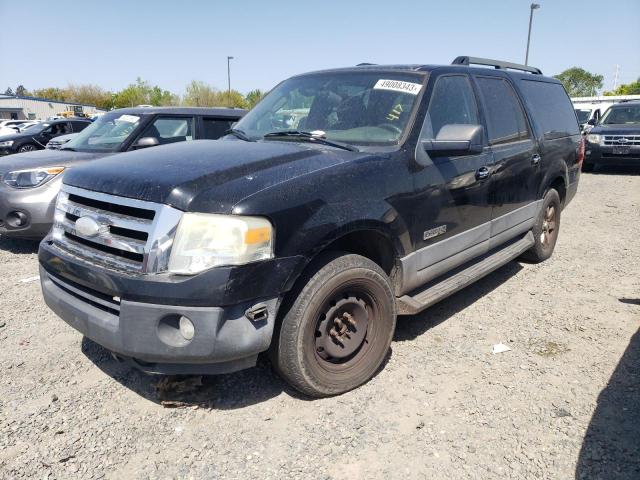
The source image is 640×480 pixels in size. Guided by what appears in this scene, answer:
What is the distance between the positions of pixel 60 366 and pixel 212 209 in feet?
6.07

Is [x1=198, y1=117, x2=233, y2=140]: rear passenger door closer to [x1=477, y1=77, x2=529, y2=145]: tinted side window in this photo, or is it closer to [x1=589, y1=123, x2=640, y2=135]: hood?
[x1=477, y1=77, x2=529, y2=145]: tinted side window

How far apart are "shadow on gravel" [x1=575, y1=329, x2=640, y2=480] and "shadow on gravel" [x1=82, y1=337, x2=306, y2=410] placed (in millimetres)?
1569

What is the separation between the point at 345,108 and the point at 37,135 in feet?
50.6

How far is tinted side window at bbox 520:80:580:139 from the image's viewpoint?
494cm

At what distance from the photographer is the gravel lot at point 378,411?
238 centimetres

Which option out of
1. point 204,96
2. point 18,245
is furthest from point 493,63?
point 204,96

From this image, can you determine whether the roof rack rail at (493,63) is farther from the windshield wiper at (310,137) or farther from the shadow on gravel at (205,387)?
the shadow on gravel at (205,387)

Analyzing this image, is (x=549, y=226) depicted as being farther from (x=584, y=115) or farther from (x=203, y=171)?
(x=584, y=115)

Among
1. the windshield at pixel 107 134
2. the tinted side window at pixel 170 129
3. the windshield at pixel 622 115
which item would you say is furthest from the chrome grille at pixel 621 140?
the windshield at pixel 107 134

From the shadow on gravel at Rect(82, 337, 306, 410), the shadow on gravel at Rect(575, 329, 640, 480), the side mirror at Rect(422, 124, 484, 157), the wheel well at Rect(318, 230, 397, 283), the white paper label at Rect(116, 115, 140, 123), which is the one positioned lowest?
the shadow on gravel at Rect(82, 337, 306, 410)

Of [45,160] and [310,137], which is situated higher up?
[310,137]

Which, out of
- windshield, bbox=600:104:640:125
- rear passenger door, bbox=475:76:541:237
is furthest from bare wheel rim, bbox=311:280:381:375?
windshield, bbox=600:104:640:125

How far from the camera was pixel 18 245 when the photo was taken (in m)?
6.20

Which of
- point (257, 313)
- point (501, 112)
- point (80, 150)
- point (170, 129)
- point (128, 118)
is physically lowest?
point (257, 313)
